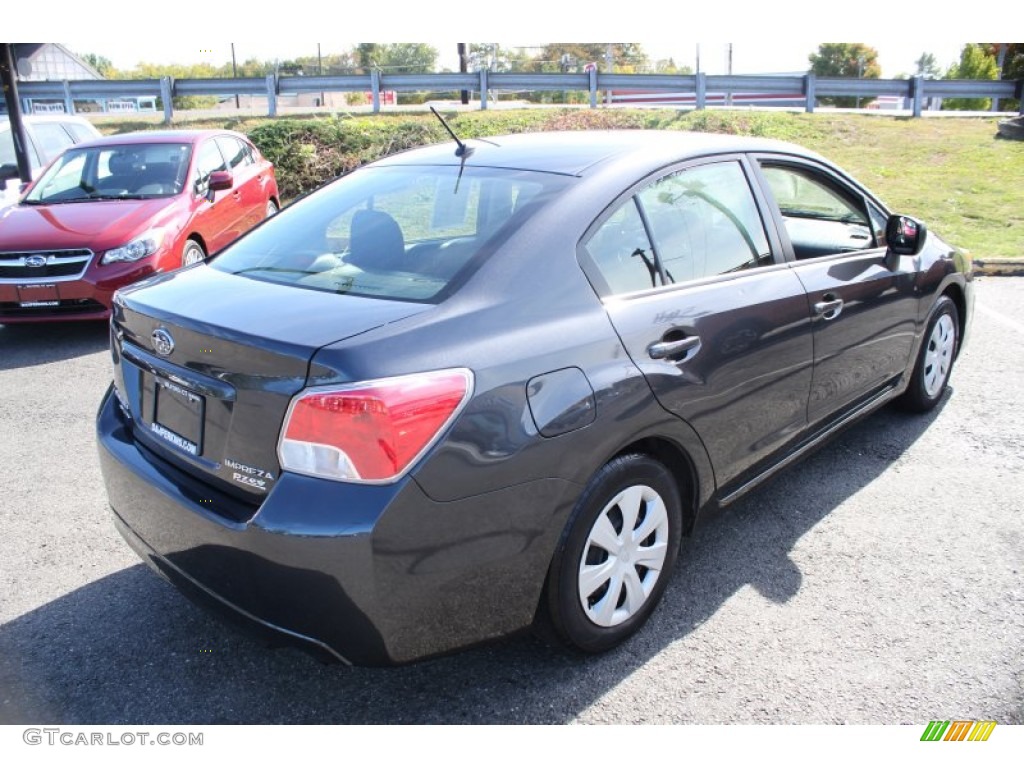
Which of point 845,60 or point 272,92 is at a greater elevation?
point 845,60

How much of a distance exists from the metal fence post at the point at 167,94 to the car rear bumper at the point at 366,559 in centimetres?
1812

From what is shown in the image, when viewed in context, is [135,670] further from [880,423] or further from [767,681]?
[880,423]

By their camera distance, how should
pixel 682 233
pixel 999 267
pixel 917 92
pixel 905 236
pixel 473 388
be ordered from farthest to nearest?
pixel 917 92, pixel 999 267, pixel 905 236, pixel 682 233, pixel 473 388

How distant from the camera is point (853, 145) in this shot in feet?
52.9

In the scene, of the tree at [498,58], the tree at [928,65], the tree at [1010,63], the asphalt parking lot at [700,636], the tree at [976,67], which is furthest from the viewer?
the tree at [928,65]

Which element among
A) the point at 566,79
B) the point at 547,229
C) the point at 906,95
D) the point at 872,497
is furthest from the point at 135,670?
the point at 906,95

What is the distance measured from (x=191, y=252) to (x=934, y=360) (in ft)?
19.6

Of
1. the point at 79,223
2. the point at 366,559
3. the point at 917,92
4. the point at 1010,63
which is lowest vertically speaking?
the point at 366,559

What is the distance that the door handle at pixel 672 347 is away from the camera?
8.86 feet

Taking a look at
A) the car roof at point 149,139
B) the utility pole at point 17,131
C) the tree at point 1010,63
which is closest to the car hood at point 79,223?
the car roof at point 149,139

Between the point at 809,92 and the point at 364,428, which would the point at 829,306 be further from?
the point at 809,92

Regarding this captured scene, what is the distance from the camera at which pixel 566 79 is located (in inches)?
720

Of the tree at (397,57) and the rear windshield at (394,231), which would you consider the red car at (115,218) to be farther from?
the tree at (397,57)

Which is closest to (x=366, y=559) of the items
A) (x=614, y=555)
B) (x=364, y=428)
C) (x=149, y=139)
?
(x=364, y=428)
